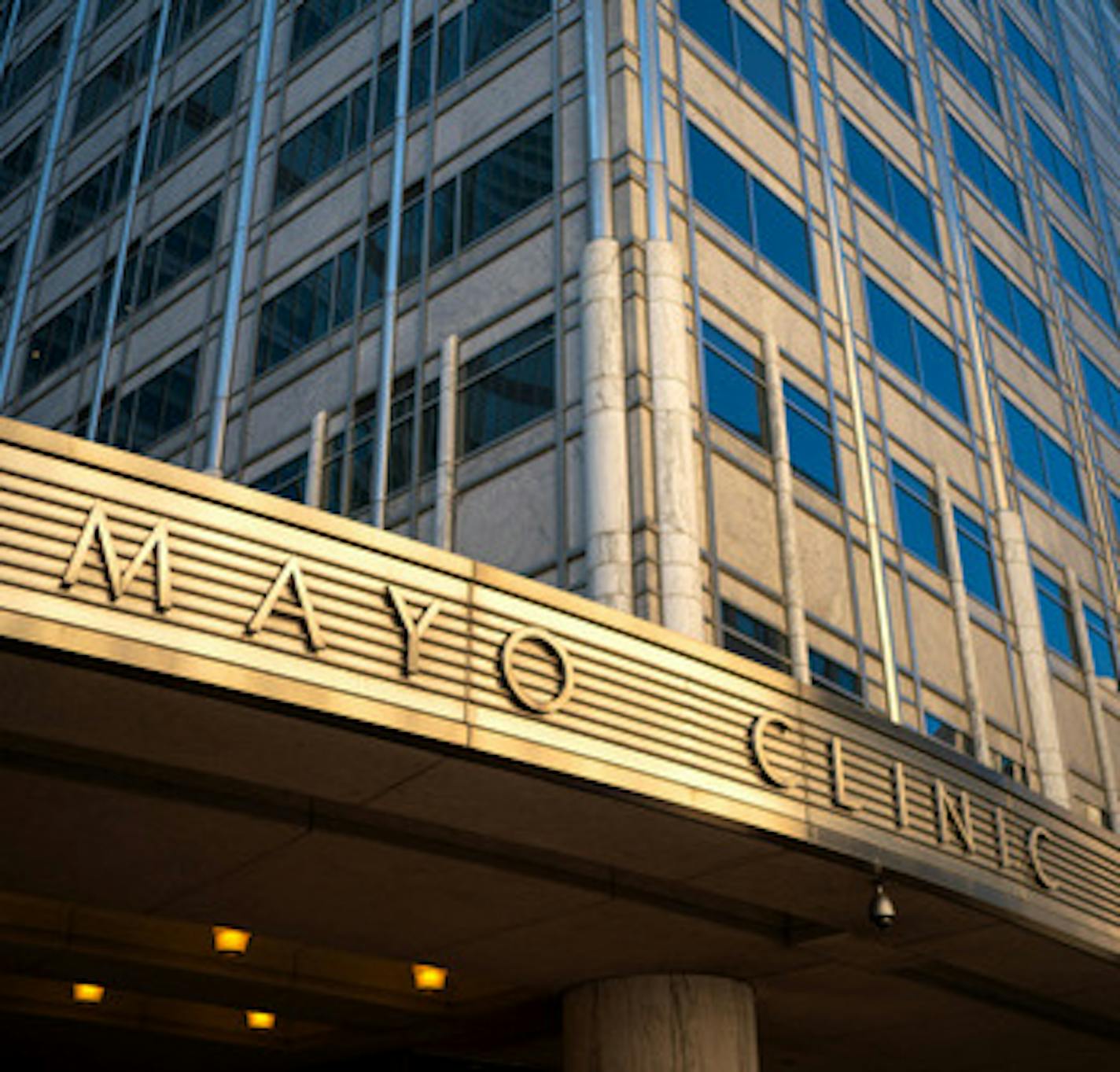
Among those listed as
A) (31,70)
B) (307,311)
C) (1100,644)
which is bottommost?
(1100,644)

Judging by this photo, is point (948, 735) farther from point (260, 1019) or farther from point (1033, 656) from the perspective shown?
point (260, 1019)

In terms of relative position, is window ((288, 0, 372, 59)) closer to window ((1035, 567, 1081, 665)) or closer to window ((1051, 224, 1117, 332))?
window ((1035, 567, 1081, 665))

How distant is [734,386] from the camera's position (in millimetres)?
19578

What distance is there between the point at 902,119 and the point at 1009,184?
4698 millimetres

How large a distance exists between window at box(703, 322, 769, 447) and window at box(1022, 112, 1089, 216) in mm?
15955

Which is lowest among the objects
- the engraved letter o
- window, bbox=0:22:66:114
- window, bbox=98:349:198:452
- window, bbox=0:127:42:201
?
the engraved letter o

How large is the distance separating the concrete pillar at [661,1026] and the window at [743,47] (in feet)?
43.9

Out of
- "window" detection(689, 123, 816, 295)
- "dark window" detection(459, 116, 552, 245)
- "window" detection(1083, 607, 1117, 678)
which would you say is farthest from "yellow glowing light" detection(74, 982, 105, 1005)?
"window" detection(1083, 607, 1117, 678)

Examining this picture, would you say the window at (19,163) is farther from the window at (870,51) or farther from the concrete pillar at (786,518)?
the concrete pillar at (786,518)

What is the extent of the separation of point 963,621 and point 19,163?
73.2ft

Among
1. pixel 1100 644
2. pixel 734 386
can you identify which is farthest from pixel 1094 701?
pixel 734 386

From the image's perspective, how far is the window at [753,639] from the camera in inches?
690

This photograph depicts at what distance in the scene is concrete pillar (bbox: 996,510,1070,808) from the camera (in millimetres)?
22672

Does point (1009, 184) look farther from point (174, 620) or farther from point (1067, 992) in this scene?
point (174, 620)
